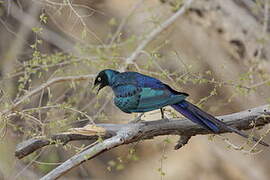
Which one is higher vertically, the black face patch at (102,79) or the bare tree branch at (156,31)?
the bare tree branch at (156,31)

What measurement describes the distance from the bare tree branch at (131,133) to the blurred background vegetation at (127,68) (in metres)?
0.10

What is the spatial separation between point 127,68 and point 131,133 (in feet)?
4.92

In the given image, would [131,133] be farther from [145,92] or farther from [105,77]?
[105,77]

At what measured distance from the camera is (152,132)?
11.3 feet

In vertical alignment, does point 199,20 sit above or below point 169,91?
above

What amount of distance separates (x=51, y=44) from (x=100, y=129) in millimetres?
4045

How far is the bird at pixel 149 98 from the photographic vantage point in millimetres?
3344

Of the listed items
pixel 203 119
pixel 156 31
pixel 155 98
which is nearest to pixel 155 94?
pixel 155 98

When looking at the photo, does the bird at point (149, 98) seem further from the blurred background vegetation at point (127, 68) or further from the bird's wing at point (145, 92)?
the blurred background vegetation at point (127, 68)

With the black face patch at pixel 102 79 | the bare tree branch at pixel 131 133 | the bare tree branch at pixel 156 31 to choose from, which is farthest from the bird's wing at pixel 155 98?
the bare tree branch at pixel 156 31

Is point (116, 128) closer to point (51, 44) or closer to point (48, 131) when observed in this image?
point (48, 131)

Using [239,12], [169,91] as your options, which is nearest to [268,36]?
[239,12]

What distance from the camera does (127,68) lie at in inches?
185

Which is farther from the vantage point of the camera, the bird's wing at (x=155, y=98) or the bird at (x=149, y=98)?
the bird's wing at (x=155, y=98)
